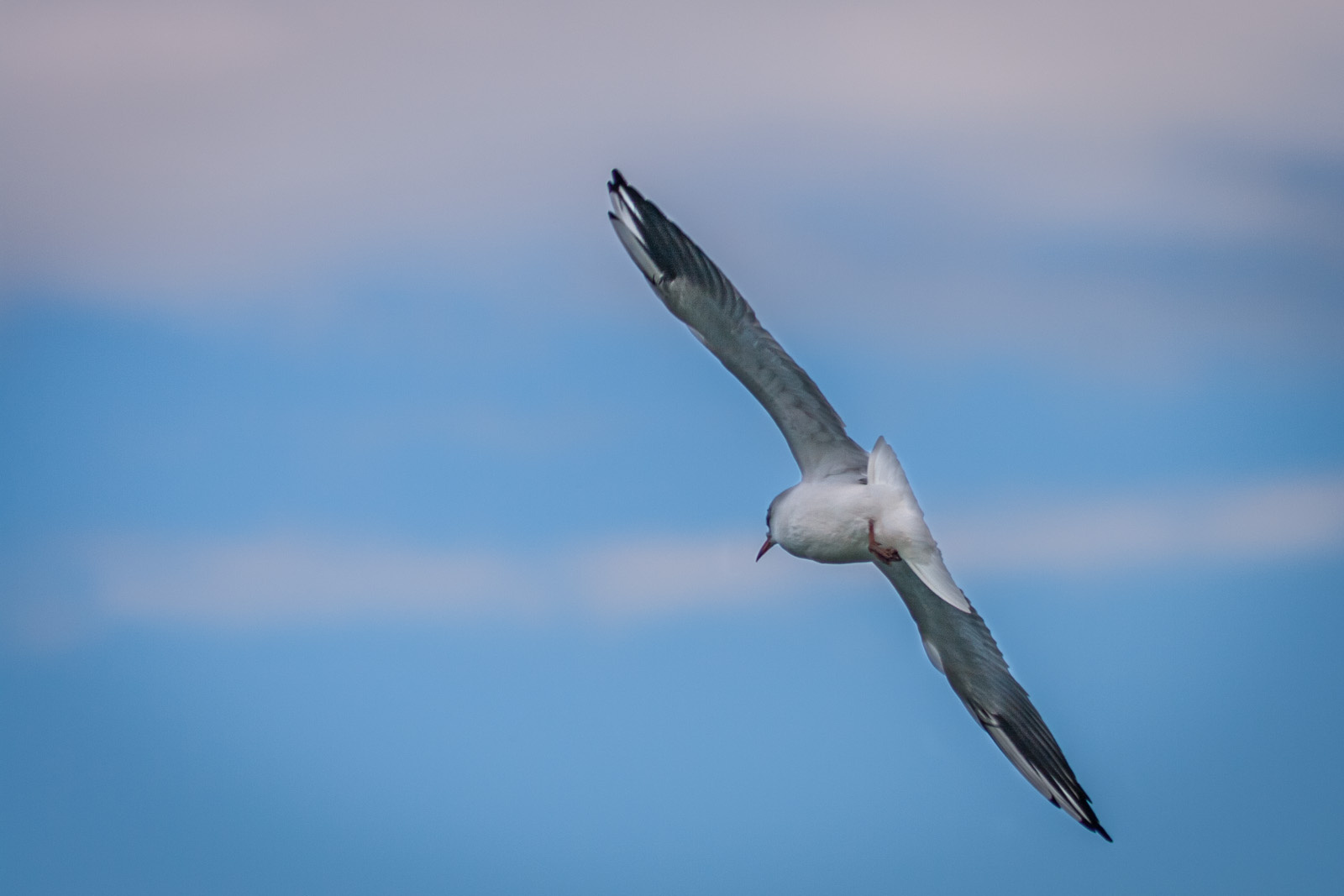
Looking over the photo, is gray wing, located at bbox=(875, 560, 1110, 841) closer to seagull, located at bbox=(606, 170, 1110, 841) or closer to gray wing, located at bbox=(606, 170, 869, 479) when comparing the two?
seagull, located at bbox=(606, 170, 1110, 841)

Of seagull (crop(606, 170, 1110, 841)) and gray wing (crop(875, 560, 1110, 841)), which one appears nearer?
seagull (crop(606, 170, 1110, 841))

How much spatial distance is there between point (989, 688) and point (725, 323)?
2831 millimetres

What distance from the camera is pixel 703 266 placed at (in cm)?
879

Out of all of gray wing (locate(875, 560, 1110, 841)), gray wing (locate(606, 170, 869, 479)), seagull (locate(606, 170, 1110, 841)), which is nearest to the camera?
seagull (locate(606, 170, 1110, 841))

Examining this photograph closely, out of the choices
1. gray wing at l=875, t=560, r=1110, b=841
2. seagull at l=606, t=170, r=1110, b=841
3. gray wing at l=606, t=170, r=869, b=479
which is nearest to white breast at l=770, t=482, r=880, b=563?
seagull at l=606, t=170, r=1110, b=841

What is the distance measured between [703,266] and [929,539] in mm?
1980

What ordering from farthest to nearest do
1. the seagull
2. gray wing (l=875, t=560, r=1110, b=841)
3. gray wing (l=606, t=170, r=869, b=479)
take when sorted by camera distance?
gray wing (l=875, t=560, r=1110, b=841) → gray wing (l=606, t=170, r=869, b=479) → the seagull

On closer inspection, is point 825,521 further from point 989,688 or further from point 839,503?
point 989,688

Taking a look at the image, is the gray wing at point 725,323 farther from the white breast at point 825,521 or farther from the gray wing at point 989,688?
the gray wing at point 989,688

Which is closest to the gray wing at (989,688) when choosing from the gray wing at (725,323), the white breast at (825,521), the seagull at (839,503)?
the seagull at (839,503)

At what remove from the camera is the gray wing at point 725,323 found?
882 centimetres

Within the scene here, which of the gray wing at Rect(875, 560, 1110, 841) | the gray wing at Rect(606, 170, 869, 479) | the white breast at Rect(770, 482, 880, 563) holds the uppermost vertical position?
the gray wing at Rect(606, 170, 869, 479)

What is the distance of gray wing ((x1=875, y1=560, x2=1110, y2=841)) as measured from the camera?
368 inches

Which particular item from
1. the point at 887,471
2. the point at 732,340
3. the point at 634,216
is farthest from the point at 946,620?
the point at 634,216
